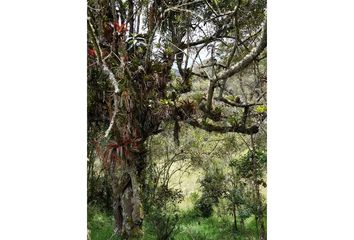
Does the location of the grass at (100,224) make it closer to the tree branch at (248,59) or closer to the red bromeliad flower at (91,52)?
the red bromeliad flower at (91,52)

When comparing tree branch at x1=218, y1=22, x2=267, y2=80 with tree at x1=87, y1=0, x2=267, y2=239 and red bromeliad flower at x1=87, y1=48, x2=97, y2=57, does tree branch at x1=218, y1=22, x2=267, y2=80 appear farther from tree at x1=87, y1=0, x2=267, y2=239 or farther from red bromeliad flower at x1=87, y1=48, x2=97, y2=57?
red bromeliad flower at x1=87, y1=48, x2=97, y2=57

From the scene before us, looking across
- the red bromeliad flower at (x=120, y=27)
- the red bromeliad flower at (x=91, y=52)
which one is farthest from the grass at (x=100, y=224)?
the red bromeliad flower at (x=120, y=27)

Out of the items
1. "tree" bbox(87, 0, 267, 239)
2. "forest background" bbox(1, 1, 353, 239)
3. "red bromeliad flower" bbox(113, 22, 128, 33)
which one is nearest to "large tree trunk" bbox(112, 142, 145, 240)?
"tree" bbox(87, 0, 267, 239)

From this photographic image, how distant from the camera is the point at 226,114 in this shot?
3.79 metres

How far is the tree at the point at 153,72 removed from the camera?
3.75 m

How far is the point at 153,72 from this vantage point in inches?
155
